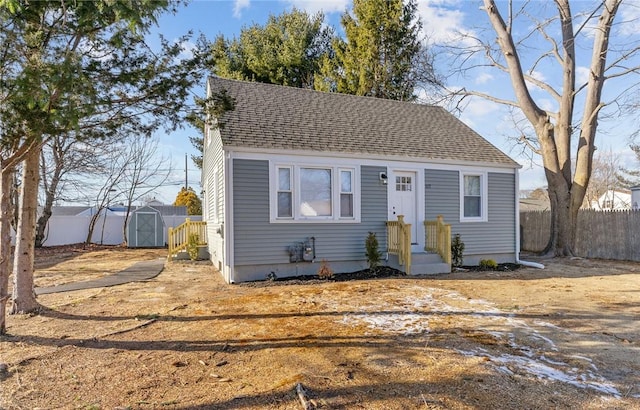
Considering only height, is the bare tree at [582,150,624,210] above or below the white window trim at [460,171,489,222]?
above

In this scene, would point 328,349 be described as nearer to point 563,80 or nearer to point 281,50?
point 563,80

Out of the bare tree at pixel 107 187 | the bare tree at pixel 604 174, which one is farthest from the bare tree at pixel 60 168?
the bare tree at pixel 604 174

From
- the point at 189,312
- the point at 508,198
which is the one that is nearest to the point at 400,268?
→ the point at 508,198

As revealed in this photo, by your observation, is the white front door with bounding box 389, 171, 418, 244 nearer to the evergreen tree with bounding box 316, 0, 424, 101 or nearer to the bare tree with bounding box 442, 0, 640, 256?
the bare tree with bounding box 442, 0, 640, 256

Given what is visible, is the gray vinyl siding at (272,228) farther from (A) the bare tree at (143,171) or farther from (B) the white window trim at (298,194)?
(A) the bare tree at (143,171)

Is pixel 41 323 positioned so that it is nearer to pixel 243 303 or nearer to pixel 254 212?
pixel 243 303

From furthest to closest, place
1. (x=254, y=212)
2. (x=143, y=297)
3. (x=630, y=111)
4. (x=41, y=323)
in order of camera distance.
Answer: (x=630, y=111), (x=254, y=212), (x=143, y=297), (x=41, y=323)

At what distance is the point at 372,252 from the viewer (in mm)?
9336

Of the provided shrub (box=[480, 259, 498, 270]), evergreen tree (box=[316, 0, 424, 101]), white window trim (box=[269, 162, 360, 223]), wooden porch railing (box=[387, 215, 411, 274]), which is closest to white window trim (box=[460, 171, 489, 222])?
shrub (box=[480, 259, 498, 270])

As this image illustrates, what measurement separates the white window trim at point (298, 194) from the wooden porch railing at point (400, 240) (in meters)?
0.97

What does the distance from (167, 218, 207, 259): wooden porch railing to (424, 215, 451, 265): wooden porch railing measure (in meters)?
7.66

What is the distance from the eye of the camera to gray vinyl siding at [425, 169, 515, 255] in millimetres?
10594

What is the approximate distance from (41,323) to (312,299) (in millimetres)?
4046

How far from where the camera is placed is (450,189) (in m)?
10.8
